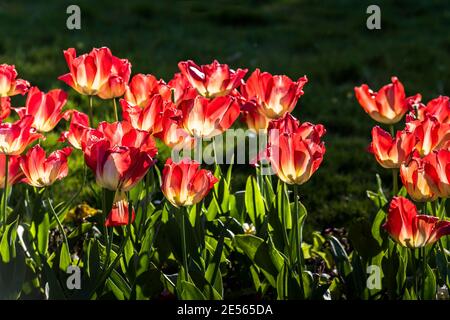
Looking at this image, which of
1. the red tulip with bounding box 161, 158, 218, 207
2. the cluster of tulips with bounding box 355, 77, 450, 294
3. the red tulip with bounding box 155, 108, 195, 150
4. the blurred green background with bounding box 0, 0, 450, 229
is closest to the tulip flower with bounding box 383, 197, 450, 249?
the cluster of tulips with bounding box 355, 77, 450, 294

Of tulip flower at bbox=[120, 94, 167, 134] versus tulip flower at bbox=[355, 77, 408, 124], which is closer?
tulip flower at bbox=[120, 94, 167, 134]

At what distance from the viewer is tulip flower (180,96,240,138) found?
1815 mm

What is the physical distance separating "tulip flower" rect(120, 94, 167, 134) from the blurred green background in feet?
4.36

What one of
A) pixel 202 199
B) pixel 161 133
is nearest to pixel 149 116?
pixel 161 133

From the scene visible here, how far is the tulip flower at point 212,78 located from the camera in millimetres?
2020

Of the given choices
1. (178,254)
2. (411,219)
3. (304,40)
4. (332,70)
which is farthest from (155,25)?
(411,219)

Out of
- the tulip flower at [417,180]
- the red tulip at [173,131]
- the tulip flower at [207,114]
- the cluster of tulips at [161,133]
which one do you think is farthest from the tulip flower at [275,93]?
the tulip flower at [417,180]

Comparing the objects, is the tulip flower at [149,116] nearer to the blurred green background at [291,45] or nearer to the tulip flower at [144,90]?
the tulip flower at [144,90]

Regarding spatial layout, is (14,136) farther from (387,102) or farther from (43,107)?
(387,102)

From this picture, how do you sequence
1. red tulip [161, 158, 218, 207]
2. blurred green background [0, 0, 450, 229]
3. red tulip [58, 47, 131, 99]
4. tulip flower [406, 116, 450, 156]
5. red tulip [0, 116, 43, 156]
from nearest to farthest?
red tulip [161, 158, 218, 207] < red tulip [0, 116, 43, 156] < tulip flower [406, 116, 450, 156] < red tulip [58, 47, 131, 99] < blurred green background [0, 0, 450, 229]

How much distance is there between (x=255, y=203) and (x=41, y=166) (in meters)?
0.57

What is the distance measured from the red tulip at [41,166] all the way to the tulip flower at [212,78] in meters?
0.41

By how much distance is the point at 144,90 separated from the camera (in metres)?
2.04

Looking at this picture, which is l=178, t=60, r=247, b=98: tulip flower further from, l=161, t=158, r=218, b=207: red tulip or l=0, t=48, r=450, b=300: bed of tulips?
l=161, t=158, r=218, b=207: red tulip
